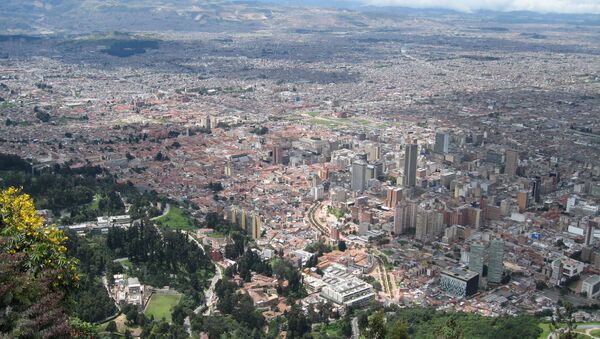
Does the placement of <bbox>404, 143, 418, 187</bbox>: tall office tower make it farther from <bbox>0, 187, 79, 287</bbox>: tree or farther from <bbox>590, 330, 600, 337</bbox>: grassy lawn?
<bbox>0, 187, 79, 287</bbox>: tree

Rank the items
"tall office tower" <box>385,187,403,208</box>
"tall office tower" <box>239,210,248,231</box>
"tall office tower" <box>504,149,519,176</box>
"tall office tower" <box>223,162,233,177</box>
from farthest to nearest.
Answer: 1. "tall office tower" <box>223,162,233,177</box>
2. "tall office tower" <box>504,149,519,176</box>
3. "tall office tower" <box>385,187,403,208</box>
4. "tall office tower" <box>239,210,248,231</box>

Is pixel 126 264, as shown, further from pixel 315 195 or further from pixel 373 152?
pixel 373 152

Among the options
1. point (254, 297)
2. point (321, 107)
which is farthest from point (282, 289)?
point (321, 107)

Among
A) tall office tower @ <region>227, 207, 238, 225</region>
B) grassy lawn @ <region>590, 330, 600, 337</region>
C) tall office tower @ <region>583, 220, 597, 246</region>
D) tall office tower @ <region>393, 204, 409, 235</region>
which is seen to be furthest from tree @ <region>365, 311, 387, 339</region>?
tall office tower @ <region>583, 220, 597, 246</region>

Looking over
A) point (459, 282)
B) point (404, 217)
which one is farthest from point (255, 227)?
point (459, 282)

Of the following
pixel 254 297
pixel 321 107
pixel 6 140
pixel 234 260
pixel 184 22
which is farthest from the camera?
pixel 184 22

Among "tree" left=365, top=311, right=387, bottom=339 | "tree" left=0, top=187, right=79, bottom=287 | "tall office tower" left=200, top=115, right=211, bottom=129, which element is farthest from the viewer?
"tall office tower" left=200, top=115, right=211, bottom=129

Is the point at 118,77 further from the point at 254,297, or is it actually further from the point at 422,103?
the point at 254,297

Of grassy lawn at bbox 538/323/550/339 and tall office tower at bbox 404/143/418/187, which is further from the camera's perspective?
Answer: tall office tower at bbox 404/143/418/187
